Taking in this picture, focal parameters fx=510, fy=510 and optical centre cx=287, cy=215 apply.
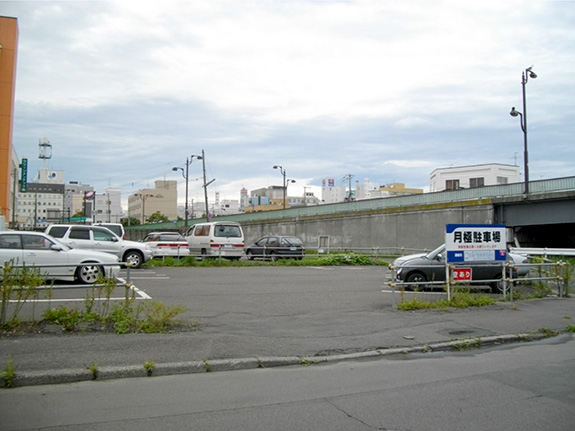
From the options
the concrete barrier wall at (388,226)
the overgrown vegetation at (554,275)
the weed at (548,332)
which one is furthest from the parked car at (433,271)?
the concrete barrier wall at (388,226)

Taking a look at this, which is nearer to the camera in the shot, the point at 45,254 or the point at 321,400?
the point at 321,400

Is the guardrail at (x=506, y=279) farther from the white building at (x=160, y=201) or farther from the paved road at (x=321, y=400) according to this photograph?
the white building at (x=160, y=201)

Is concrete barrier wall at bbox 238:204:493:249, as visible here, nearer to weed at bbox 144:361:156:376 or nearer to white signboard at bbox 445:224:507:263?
white signboard at bbox 445:224:507:263

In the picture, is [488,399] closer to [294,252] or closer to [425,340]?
[425,340]

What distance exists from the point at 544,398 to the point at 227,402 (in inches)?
146

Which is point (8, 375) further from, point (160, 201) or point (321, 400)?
point (160, 201)

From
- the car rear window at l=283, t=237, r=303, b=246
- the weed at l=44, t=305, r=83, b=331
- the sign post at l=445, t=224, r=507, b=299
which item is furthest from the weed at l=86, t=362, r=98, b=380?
the car rear window at l=283, t=237, r=303, b=246

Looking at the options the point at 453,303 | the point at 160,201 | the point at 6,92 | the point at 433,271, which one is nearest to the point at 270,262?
the point at 433,271

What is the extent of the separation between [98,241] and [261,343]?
14252mm

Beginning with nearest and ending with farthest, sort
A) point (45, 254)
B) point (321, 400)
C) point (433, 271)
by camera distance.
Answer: point (321, 400) < point (45, 254) < point (433, 271)

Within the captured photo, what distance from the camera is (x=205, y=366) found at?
7.09 m

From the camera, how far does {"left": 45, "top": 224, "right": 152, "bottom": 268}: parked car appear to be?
20.0 m

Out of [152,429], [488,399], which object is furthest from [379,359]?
[152,429]

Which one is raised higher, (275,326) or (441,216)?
(441,216)
